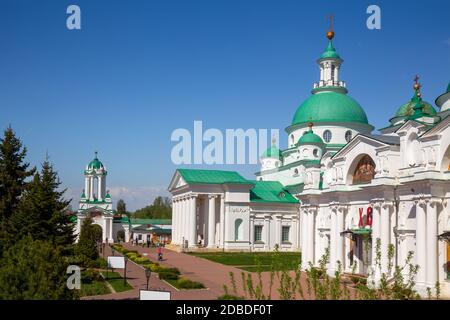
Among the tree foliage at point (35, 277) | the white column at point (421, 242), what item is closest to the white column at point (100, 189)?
the white column at point (421, 242)

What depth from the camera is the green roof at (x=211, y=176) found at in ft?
194

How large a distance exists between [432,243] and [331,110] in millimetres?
39884

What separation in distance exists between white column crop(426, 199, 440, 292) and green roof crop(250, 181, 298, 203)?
1411 inches

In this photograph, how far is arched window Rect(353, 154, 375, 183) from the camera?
102ft

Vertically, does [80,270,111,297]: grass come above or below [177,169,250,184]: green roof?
below

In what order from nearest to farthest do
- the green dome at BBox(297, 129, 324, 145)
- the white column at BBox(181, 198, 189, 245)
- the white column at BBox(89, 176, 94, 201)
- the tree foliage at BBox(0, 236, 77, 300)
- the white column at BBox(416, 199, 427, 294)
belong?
the tree foliage at BBox(0, 236, 77, 300) → the white column at BBox(416, 199, 427, 294) → the white column at BBox(181, 198, 189, 245) → the green dome at BBox(297, 129, 324, 145) → the white column at BBox(89, 176, 94, 201)

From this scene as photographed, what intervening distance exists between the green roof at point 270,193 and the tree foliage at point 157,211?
7091 centimetres

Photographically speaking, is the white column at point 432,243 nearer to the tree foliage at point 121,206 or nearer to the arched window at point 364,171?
the arched window at point 364,171

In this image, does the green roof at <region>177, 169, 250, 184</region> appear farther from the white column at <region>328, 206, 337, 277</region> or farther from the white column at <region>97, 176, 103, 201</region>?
the white column at <region>328, 206, 337, 277</region>

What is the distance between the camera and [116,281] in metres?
30.2

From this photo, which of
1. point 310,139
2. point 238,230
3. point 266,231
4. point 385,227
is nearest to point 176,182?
point 238,230

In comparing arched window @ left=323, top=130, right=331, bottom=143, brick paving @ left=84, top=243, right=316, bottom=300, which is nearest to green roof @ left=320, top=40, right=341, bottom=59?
arched window @ left=323, top=130, right=331, bottom=143

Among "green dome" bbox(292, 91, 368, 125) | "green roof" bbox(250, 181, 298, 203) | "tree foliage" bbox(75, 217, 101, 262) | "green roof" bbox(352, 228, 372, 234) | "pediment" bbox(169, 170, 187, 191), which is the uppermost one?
"green dome" bbox(292, 91, 368, 125)

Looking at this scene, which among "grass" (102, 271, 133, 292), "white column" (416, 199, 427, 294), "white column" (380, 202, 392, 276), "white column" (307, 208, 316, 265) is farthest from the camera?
"white column" (307, 208, 316, 265)
